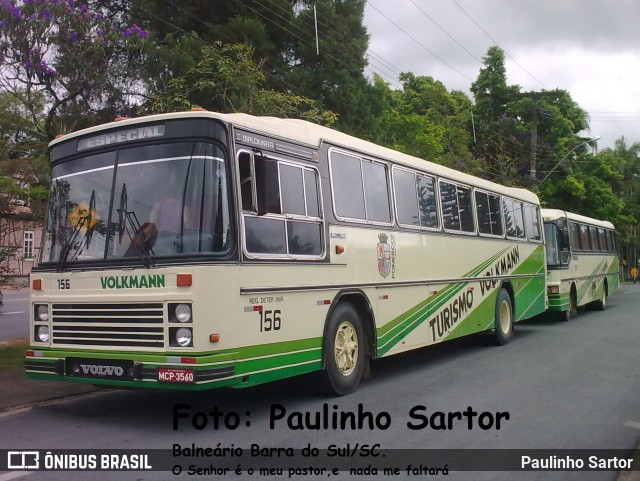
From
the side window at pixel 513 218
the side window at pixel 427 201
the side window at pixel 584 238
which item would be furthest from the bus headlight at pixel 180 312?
the side window at pixel 584 238

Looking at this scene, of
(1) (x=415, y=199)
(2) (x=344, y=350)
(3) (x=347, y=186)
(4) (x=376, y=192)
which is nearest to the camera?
(2) (x=344, y=350)

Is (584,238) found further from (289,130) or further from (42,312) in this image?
(42,312)

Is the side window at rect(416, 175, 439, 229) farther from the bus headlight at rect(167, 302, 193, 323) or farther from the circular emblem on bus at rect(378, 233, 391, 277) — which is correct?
the bus headlight at rect(167, 302, 193, 323)

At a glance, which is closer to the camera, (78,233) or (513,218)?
(78,233)

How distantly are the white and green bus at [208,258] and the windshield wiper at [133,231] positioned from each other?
0.05 ft

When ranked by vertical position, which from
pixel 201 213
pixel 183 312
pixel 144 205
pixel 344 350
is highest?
pixel 144 205

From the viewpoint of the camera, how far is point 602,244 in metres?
24.0

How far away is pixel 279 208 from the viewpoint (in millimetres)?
7270

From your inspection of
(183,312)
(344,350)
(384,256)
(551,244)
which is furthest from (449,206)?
(551,244)

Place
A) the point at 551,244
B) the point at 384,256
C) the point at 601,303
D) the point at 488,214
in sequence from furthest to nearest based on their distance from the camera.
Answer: the point at 601,303
the point at 551,244
the point at 488,214
the point at 384,256

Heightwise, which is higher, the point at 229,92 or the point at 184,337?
the point at 229,92

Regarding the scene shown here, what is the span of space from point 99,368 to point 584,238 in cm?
1803

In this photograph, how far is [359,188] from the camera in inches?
354

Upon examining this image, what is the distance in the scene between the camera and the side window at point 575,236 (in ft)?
64.5
